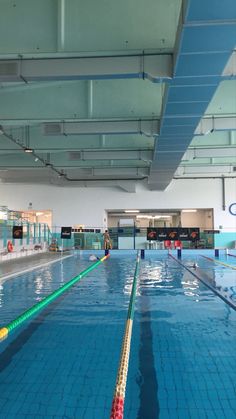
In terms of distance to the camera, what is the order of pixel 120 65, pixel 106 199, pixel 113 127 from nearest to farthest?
1. pixel 120 65
2. pixel 113 127
3. pixel 106 199

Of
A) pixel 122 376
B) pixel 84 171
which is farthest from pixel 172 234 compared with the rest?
pixel 122 376

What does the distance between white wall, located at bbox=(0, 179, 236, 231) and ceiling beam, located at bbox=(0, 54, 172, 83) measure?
53.3 feet

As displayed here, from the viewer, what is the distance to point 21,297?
21.3 ft

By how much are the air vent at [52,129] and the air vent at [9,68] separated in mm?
3840

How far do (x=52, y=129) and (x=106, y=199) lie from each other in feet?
41.6

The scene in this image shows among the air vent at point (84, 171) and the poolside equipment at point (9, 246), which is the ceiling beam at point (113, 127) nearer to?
the poolside equipment at point (9, 246)

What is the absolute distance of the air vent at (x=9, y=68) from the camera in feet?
20.1

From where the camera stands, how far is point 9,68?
6129 millimetres

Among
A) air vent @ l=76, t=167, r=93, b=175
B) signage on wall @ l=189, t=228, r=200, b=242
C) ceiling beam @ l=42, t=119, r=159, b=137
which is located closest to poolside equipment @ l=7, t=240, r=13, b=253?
air vent @ l=76, t=167, r=93, b=175

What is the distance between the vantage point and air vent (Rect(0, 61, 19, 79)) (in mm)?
6113

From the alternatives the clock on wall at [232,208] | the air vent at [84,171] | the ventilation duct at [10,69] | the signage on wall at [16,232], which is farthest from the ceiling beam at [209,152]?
the ventilation duct at [10,69]

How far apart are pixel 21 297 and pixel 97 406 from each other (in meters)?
4.09

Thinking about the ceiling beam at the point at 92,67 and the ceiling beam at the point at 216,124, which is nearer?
the ceiling beam at the point at 92,67

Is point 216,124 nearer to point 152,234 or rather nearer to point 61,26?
point 61,26
